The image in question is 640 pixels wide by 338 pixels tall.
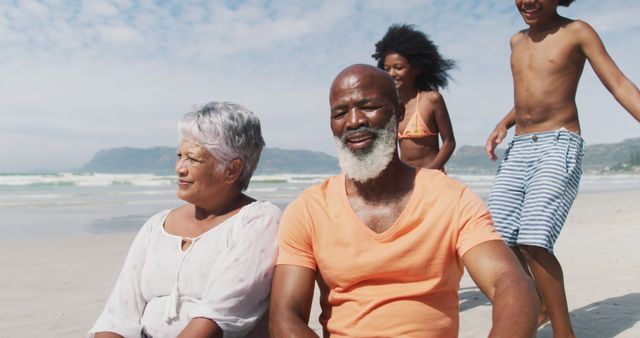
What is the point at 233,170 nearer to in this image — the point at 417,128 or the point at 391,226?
the point at 391,226

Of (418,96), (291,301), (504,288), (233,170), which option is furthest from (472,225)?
(418,96)

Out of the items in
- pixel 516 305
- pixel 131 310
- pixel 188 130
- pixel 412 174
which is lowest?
pixel 131 310

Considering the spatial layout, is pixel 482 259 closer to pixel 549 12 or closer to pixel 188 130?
pixel 188 130

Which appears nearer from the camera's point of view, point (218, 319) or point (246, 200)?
point (218, 319)

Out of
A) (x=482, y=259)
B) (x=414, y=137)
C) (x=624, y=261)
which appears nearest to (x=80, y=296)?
(x=414, y=137)

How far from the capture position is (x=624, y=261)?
641 centimetres

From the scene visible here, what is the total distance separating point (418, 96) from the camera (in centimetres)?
446

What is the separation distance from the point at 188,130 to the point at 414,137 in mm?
2302

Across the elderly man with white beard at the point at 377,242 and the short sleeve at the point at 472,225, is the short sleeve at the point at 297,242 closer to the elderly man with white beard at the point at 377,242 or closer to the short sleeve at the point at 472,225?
the elderly man with white beard at the point at 377,242

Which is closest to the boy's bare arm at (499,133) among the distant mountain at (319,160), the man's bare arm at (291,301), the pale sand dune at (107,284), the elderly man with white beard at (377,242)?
the pale sand dune at (107,284)

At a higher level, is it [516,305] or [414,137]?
[414,137]

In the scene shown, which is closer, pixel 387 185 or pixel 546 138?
pixel 387 185

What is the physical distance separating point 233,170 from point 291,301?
2.40ft

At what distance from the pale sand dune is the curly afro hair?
197 cm
